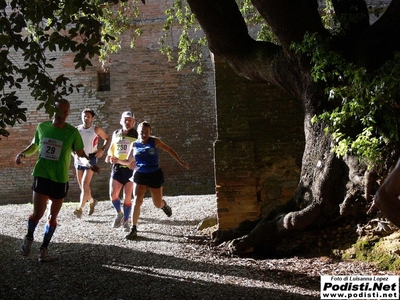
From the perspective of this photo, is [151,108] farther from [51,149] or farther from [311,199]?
[311,199]

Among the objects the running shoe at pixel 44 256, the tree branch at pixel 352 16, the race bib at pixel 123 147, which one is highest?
the tree branch at pixel 352 16

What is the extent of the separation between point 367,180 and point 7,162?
13.8 meters

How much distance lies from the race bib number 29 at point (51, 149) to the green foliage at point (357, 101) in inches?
115

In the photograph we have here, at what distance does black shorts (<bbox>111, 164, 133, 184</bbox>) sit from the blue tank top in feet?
2.31

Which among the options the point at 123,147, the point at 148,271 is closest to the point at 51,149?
the point at 148,271

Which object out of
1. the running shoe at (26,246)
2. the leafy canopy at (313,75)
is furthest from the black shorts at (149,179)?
the leafy canopy at (313,75)

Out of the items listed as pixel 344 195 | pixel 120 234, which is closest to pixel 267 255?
pixel 344 195

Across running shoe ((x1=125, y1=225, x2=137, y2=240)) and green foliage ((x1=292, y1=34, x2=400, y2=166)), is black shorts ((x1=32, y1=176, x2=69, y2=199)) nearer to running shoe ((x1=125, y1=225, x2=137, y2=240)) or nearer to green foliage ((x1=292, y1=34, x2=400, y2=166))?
running shoe ((x1=125, y1=225, x2=137, y2=240))

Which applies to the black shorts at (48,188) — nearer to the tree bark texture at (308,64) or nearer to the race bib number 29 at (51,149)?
the race bib number 29 at (51,149)

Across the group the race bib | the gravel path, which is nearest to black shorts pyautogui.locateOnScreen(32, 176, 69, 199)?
the gravel path

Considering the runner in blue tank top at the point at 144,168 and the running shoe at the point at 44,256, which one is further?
the runner in blue tank top at the point at 144,168

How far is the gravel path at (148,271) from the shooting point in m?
4.86

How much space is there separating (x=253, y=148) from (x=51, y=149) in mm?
3202

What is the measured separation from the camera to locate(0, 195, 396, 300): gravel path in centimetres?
486
